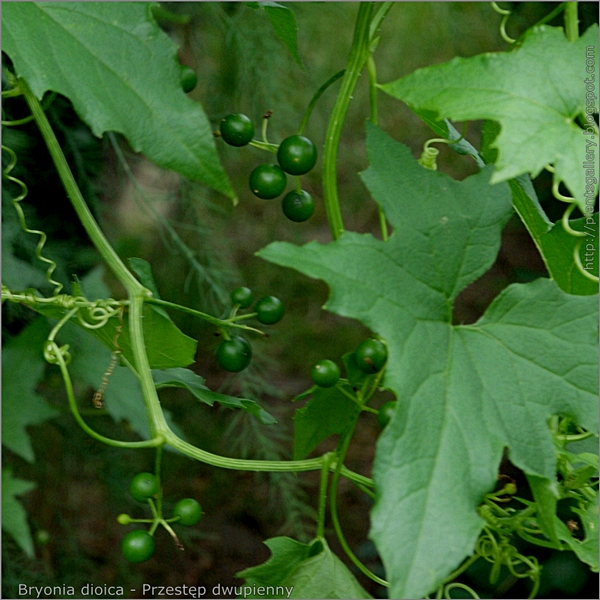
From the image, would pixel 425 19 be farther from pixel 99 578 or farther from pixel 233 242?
pixel 99 578

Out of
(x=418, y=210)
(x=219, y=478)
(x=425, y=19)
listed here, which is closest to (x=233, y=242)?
(x=219, y=478)

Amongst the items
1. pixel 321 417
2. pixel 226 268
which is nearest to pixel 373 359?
pixel 321 417

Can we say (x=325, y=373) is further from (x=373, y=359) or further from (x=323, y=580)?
(x=323, y=580)

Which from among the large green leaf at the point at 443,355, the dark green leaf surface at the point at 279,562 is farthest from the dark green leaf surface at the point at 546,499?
the dark green leaf surface at the point at 279,562

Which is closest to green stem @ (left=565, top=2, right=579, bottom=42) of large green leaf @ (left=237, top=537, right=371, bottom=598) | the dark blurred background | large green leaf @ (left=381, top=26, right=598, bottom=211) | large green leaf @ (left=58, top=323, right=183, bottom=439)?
large green leaf @ (left=381, top=26, right=598, bottom=211)

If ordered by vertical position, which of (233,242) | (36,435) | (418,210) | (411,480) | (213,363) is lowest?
(213,363)

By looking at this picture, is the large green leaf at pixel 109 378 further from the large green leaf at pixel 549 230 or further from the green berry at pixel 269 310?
the large green leaf at pixel 549 230
